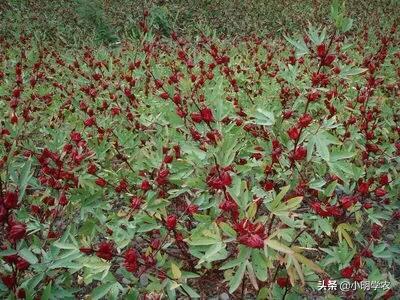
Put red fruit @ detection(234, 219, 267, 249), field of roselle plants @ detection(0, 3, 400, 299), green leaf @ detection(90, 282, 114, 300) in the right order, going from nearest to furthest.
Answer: red fruit @ detection(234, 219, 267, 249) → field of roselle plants @ detection(0, 3, 400, 299) → green leaf @ detection(90, 282, 114, 300)

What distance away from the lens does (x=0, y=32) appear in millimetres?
9164

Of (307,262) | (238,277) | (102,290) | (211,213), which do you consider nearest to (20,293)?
(102,290)

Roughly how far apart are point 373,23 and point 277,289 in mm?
9143

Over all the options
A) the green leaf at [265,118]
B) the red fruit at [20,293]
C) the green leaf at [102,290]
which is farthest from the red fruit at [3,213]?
the green leaf at [265,118]

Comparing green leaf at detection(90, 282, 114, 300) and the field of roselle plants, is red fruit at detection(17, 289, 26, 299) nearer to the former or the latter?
the field of roselle plants

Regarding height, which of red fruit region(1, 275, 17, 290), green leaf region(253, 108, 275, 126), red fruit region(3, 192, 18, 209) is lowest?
red fruit region(1, 275, 17, 290)

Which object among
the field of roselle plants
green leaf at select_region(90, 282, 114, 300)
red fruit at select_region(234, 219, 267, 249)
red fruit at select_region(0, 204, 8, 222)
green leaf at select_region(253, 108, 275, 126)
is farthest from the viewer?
green leaf at select_region(253, 108, 275, 126)

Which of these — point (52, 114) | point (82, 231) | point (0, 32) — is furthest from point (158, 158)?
point (0, 32)

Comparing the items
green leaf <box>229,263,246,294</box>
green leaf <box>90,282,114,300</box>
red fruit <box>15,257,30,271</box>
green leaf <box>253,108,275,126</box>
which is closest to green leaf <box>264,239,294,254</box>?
green leaf <box>229,263,246,294</box>

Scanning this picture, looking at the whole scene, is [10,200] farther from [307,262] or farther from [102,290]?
[307,262]

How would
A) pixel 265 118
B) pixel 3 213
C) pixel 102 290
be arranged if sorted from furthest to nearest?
pixel 265 118, pixel 102 290, pixel 3 213

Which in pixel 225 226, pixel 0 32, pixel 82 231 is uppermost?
pixel 225 226

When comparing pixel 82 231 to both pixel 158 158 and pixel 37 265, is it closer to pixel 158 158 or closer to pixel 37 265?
pixel 37 265

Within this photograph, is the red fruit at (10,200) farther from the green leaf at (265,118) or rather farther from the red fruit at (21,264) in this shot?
the green leaf at (265,118)
